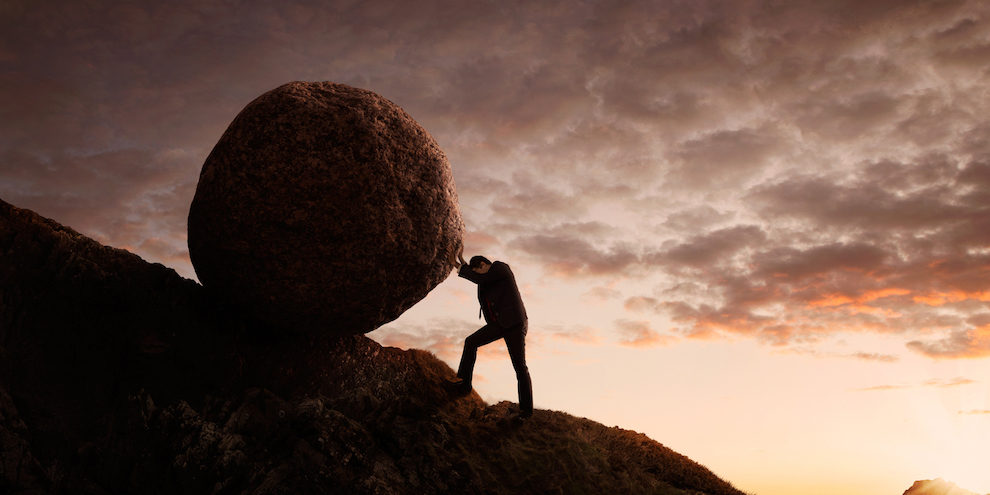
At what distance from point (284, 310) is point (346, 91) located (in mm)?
3723

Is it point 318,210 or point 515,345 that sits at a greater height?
point 318,210

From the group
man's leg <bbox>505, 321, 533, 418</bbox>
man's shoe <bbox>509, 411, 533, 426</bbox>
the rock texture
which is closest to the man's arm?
the rock texture

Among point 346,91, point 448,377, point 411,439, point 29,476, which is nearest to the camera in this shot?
point 29,476

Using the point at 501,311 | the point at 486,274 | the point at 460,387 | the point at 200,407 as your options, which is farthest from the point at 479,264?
the point at 200,407

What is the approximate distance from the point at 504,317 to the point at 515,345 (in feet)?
1.99

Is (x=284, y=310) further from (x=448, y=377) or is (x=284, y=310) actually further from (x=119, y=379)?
(x=448, y=377)

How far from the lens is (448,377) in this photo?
11852 mm

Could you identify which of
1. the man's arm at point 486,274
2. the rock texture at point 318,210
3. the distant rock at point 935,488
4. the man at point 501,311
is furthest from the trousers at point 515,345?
the distant rock at point 935,488

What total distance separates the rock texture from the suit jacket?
101cm

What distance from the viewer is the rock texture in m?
8.85

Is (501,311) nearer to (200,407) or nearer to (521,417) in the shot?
(521,417)

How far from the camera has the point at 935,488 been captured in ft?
45.4

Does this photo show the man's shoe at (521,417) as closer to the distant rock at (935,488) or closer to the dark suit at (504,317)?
the dark suit at (504,317)

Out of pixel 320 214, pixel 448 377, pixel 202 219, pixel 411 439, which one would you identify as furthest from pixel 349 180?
pixel 448 377
